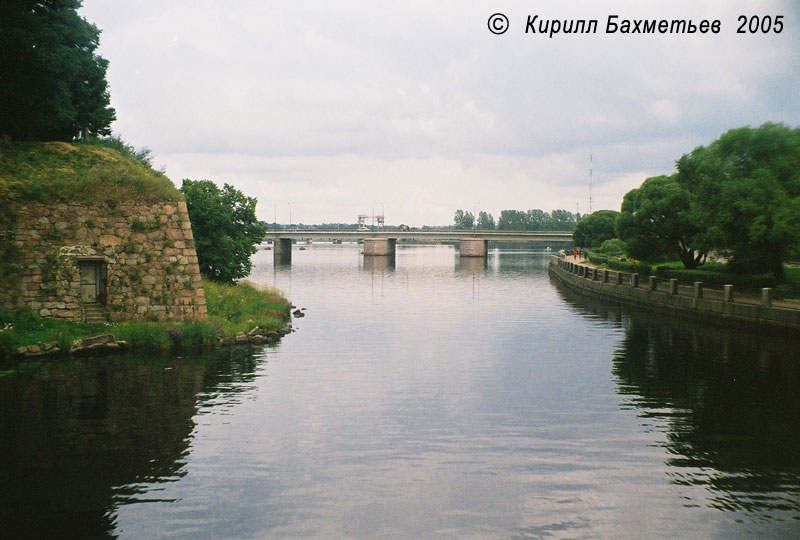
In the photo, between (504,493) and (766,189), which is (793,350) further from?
(504,493)

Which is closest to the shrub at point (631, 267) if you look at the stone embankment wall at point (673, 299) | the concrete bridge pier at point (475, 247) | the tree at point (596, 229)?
the stone embankment wall at point (673, 299)

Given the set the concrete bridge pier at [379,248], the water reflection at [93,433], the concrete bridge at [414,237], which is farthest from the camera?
the concrete bridge pier at [379,248]

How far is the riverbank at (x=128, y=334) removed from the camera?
978 inches

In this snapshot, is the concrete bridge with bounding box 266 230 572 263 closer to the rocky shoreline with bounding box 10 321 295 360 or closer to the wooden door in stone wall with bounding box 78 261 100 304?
the wooden door in stone wall with bounding box 78 261 100 304

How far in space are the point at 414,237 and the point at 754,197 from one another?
89.8 m

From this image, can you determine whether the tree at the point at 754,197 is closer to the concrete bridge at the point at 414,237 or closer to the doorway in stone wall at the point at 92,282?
the doorway in stone wall at the point at 92,282

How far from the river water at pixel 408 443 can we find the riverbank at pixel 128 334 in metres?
1.74

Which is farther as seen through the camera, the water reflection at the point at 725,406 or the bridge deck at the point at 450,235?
the bridge deck at the point at 450,235

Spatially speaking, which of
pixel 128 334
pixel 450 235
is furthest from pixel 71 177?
pixel 450 235

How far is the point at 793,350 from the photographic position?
28312 mm

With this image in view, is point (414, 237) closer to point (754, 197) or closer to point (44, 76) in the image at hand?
point (754, 197)

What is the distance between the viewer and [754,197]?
122 ft

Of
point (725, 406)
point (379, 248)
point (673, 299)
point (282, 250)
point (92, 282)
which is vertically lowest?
point (725, 406)

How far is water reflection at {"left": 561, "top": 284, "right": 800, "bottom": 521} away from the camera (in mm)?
12812
